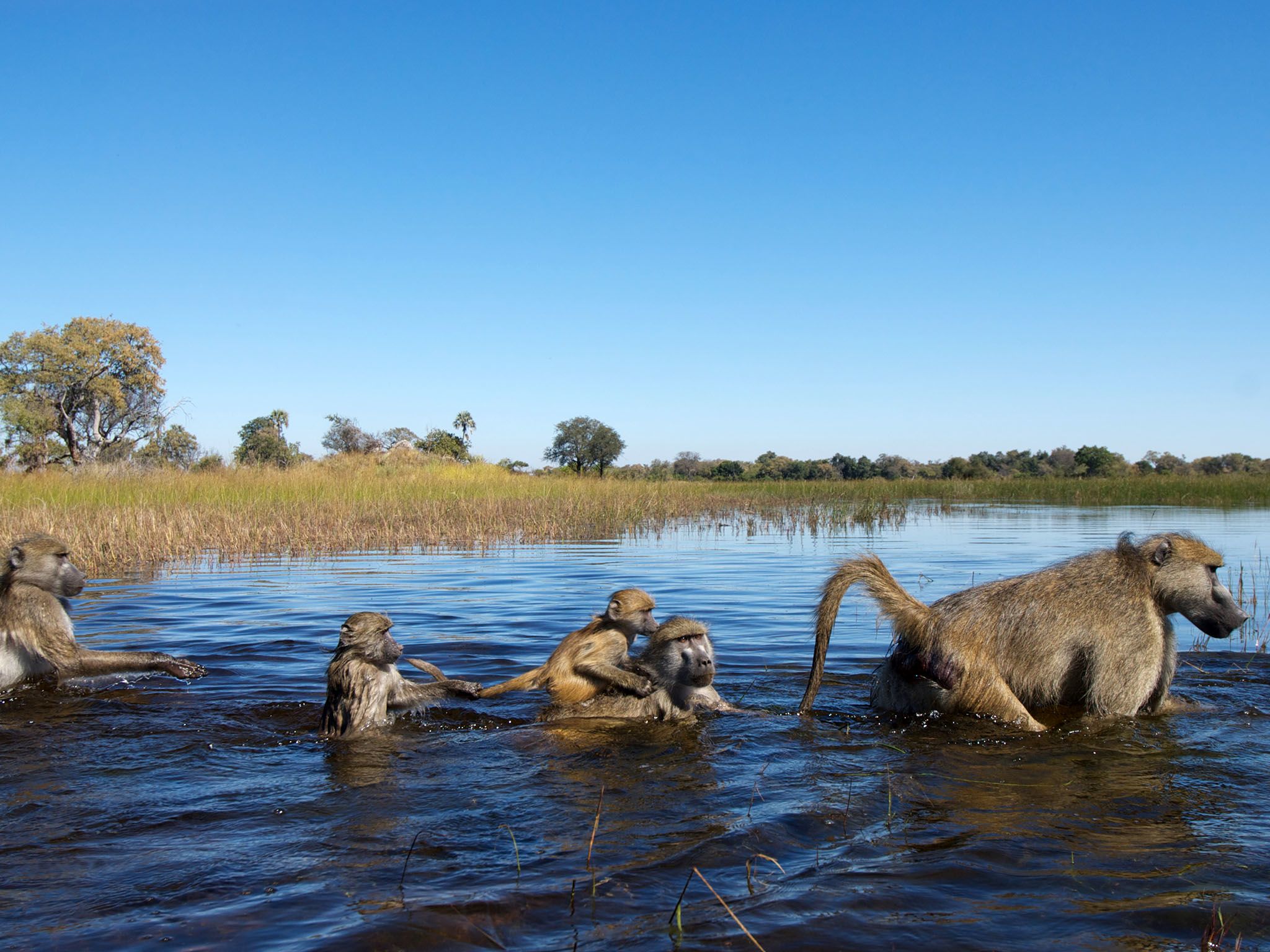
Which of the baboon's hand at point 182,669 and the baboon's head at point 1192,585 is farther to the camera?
the baboon's hand at point 182,669

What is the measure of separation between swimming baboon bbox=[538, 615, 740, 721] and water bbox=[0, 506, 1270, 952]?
178mm

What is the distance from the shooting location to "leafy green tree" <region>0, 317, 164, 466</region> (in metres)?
A: 40.2

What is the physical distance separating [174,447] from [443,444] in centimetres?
1576

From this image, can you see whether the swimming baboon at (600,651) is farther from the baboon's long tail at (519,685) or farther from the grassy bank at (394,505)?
the grassy bank at (394,505)

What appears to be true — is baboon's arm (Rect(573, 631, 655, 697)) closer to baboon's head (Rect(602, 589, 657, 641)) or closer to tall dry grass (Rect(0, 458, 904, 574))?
baboon's head (Rect(602, 589, 657, 641))

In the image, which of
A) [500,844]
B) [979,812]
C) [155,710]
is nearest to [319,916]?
[500,844]

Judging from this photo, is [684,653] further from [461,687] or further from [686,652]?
[461,687]

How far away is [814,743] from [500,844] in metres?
2.28

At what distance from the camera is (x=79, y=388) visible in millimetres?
42562

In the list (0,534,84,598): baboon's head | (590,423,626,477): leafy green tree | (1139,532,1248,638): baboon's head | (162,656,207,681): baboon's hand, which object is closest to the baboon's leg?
(1139,532,1248,638): baboon's head

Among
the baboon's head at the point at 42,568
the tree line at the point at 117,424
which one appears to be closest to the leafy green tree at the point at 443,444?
the tree line at the point at 117,424

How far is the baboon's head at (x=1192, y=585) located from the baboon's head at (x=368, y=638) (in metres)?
4.92

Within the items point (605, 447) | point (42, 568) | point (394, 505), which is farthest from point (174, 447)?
point (42, 568)

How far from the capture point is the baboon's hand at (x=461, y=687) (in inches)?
248
